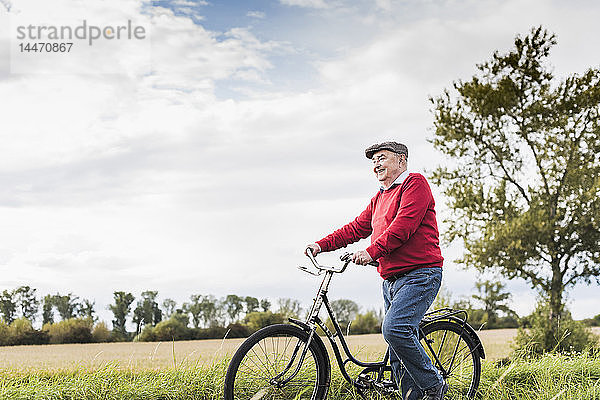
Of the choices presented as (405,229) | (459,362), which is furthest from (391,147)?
(459,362)

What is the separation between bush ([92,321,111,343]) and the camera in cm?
690

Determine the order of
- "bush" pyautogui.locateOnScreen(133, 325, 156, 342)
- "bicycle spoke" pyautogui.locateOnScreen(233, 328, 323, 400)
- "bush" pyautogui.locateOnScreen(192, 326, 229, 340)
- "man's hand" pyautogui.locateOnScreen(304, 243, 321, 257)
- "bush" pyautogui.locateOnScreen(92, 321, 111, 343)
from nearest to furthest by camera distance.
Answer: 1. "bicycle spoke" pyautogui.locateOnScreen(233, 328, 323, 400)
2. "man's hand" pyautogui.locateOnScreen(304, 243, 321, 257)
3. "bush" pyautogui.locateOnScreen(92, 321, 111, 343)
4. "bush" pyautogui.locateOnScreen(133, 325, 156, 342)
5. "bush" pyautogui.locateOnScreen(192, 326, 229, 340)

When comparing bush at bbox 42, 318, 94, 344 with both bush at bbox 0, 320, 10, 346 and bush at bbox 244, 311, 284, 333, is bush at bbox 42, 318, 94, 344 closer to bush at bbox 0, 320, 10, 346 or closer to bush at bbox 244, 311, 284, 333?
bush at bbox 0, 320, 10, 346

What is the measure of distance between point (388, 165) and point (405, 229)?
57 centimetres

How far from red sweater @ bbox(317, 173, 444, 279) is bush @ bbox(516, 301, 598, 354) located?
7.30 metres

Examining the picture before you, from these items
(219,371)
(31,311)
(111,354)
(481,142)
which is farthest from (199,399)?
(481,142)

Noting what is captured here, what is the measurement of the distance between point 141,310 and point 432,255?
14.4 ft

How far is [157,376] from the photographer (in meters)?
5.09

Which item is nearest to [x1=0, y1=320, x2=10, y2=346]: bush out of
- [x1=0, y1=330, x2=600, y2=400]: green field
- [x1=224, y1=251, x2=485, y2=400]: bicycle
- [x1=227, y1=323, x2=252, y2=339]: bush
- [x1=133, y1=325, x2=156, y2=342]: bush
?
[x1=0, y1=330, x2=600, y2=400]: green field

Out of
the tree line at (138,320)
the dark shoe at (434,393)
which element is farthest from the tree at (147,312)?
the dark shoe at (434,393)

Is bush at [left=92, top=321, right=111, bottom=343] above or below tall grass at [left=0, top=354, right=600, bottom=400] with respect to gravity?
above

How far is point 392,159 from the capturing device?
13.9 feet

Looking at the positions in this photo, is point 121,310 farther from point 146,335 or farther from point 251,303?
point 251,303

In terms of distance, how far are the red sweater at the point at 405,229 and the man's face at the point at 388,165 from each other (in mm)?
98
